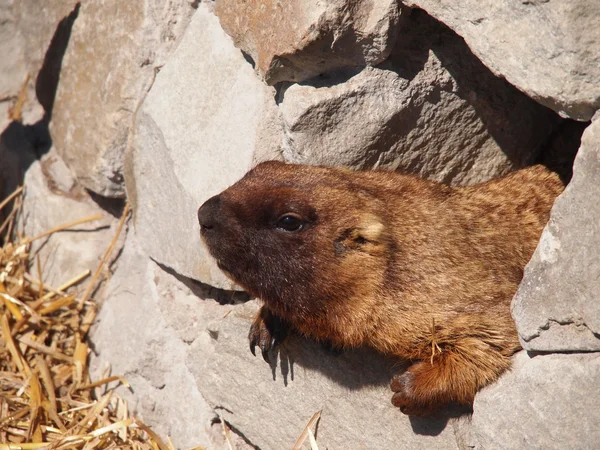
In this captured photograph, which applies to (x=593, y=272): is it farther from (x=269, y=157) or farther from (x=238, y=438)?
(x=238, y=438)

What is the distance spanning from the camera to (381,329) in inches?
149

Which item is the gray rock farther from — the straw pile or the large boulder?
the large boulder

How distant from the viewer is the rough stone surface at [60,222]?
5.64 m

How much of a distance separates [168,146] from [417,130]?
1.56 meters

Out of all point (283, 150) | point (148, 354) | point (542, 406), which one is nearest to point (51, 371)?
point (148, 354)

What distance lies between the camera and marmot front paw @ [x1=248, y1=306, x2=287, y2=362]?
13.9 ft

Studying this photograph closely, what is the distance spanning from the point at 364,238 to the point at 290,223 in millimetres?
382

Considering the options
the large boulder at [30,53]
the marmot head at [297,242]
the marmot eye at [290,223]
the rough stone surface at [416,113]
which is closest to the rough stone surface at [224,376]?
the marmot head at [297,242]

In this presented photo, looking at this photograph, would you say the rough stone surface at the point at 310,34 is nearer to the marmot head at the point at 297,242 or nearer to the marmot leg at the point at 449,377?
the marmot head at the point at 297,242

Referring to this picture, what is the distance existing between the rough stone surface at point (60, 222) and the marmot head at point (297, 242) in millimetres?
1997

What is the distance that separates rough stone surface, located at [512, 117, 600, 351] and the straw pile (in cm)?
266

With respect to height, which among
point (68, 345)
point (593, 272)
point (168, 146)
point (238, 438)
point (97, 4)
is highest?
point (97, 4)

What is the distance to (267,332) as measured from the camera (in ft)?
13.9

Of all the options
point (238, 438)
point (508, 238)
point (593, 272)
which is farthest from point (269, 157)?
point (593, 272)
